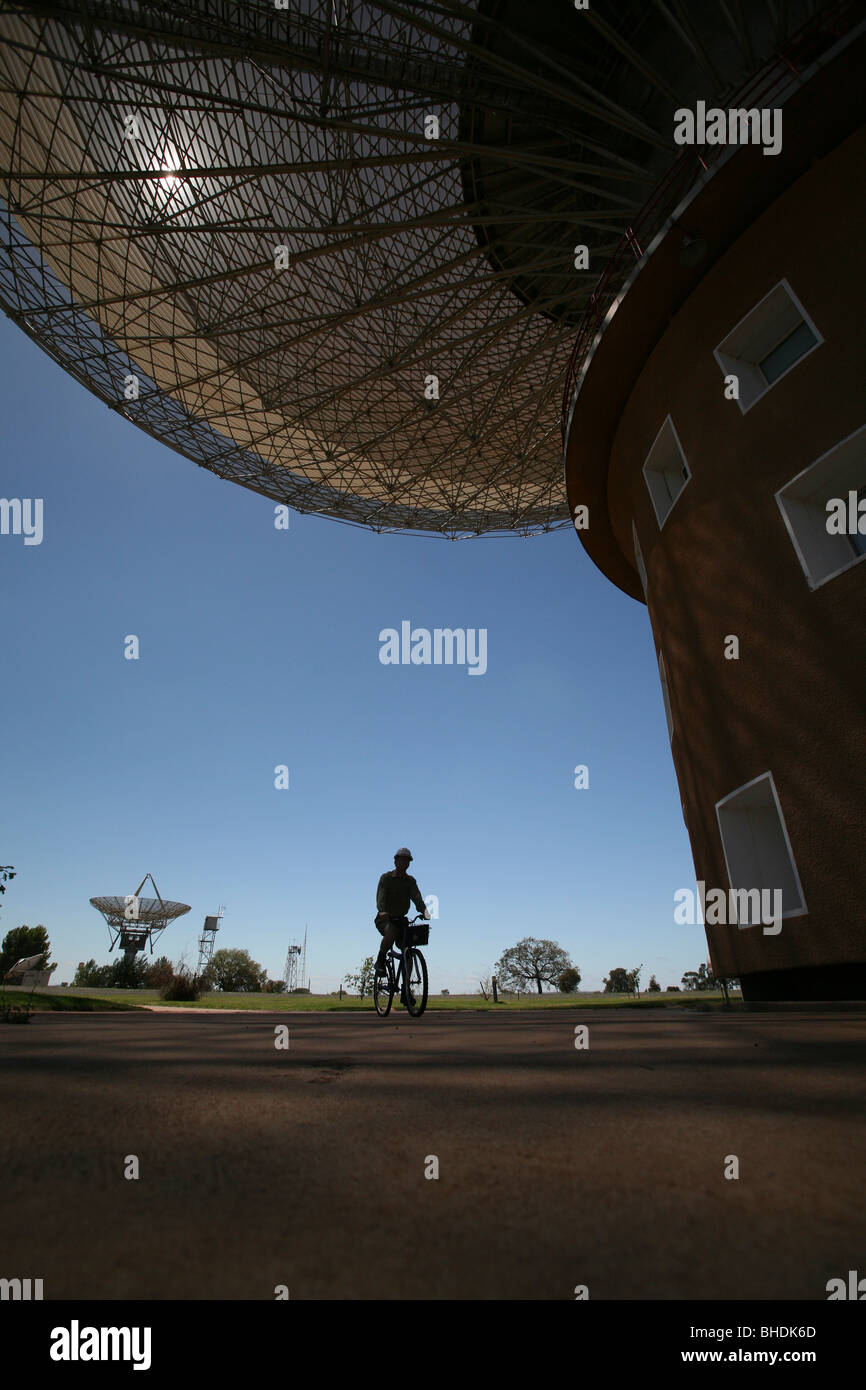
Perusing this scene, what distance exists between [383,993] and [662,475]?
11599mm

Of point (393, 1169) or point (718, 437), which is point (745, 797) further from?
point (393, 1169)

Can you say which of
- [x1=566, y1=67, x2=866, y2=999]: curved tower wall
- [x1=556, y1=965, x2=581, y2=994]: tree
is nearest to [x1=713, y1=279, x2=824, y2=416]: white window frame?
[x1=566, y1=67, x2=866, y2=999]: curved tower wall

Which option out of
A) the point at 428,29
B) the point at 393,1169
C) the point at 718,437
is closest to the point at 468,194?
the point at 428,29

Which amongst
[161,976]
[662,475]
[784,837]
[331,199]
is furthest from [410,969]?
[161,976]

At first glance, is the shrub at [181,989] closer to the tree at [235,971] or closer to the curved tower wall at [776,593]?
the curved tower wall at [776,593]

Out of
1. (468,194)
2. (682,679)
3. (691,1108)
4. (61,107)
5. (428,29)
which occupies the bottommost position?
(691,1108)

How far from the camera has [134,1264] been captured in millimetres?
1157

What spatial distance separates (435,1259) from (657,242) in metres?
13.7

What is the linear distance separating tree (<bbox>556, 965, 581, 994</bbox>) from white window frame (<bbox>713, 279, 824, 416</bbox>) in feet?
343

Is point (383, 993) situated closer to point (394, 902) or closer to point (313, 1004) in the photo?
point (394, 902)

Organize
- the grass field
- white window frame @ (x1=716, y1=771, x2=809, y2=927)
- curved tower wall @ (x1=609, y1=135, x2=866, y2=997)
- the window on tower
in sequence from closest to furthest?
curved tower wall @ (x1=609, y1=135, x2=866, y2=997)
white window frame @ (x1=716, y1=771, x2=809, y2=927)
the window on tower
the grass field

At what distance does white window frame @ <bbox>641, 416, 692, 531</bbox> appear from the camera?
12.0 m

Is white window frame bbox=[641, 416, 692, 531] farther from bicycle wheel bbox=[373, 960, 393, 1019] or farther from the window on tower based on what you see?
bicycle wheel bbox=[373, 960, 393, 1019]

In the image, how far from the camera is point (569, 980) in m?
102
